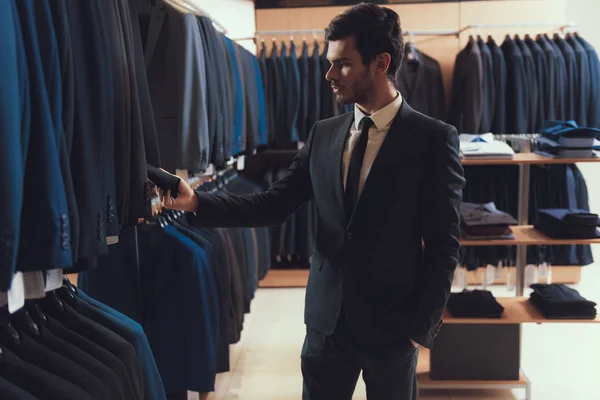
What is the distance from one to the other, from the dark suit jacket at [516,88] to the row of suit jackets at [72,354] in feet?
13.7

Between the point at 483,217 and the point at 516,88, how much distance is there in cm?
237

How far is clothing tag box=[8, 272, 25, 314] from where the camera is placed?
1.17 m

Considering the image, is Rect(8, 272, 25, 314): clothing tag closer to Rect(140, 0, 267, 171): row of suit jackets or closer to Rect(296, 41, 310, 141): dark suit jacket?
Rect(140, 0, 267, 171): row of suit jackets

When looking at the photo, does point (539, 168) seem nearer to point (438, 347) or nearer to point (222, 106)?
point (438, 347)

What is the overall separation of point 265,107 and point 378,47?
11.8 feet

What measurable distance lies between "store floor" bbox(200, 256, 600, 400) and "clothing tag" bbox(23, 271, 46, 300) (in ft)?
7.05

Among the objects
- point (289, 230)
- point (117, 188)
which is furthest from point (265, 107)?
point (117, 188)

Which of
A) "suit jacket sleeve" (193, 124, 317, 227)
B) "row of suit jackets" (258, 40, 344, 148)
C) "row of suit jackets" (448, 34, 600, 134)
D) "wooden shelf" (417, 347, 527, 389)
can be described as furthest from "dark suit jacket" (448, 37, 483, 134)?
"suit jacket sleeve" (193, 124, 317, 227)

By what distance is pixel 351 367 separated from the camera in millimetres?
1866

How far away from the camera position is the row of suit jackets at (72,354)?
4.10 ft

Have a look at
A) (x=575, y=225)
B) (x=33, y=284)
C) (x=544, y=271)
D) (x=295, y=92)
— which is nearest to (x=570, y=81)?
(x=544, y=271)

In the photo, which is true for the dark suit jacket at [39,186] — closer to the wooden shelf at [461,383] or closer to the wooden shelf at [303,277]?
the wooden shelf at [461,383]

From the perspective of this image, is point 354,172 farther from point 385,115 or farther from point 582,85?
point 582,85

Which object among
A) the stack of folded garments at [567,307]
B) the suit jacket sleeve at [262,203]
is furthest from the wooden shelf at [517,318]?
the suit jacket sleeve at [262,203]
